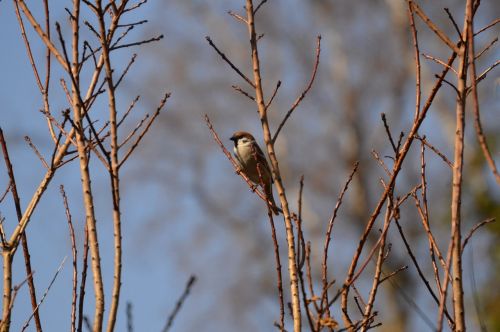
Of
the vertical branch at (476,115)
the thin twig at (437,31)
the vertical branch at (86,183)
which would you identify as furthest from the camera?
the thin twig at (437,31)

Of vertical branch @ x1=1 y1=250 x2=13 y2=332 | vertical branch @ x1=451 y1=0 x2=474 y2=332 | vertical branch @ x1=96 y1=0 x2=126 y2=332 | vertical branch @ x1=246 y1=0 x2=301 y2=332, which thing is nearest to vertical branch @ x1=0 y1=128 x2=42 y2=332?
vertical branch @ x1=1 y1=250 x2=13 y2=332

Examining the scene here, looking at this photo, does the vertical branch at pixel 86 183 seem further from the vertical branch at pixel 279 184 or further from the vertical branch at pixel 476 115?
the vertical branch at pixel 476 115

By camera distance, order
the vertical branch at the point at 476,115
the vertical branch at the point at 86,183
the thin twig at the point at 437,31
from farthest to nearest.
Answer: the thin twig at the point at 437,31 < the vertical branch at the point at 86,183 < the vertical branch at the point at 476,115

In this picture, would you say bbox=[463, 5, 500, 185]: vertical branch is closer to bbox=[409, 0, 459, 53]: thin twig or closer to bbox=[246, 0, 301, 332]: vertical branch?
bbox=[409, 0, 459, 53]: thin twig

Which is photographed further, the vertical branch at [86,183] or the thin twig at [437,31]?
the thin twig at [437,31]

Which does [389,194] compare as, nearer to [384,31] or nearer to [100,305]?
[100,305]

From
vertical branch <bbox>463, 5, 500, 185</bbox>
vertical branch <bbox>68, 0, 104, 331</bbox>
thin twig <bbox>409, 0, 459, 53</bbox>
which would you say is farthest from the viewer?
thin twig <bbox>409, 0, 459, 53</bbox>

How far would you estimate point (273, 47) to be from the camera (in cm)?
1442

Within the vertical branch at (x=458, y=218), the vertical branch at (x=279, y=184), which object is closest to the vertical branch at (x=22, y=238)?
the vertical branch at (x=279, y=184)

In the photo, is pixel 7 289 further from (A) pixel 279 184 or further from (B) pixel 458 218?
(B) pixel 458 218

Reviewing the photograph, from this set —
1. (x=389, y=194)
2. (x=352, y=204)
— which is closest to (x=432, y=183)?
(x=352, y=204)

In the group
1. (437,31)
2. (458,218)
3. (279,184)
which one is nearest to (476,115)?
(458,218)

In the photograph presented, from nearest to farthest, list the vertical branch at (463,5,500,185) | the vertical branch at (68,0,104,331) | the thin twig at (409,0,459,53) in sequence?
1. the vertical branch at (463,5,500,185)
2. the vertical branch at (68,0,104,331)
3. the thin twig at (409,0,459,53)

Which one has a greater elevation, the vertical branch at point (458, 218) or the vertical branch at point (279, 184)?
Result: the vertical branch at point (279, 184)
